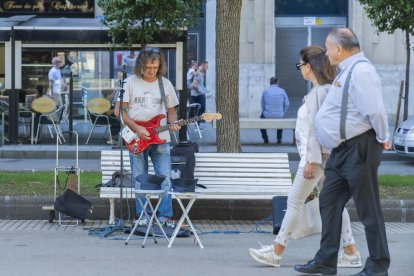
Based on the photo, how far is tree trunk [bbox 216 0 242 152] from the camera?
1330cm

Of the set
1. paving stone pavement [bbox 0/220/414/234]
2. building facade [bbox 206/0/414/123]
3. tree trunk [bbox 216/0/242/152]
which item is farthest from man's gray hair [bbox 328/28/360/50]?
building facade [bbox 206/0/414/123]

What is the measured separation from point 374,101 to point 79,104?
14.0 meters

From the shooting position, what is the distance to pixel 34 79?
20.3 meters

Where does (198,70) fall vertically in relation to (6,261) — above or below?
above

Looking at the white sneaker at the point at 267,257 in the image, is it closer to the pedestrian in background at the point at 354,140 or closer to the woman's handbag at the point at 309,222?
the woman's handbag at the point at 309,222

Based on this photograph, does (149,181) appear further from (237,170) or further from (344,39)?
(344,39)

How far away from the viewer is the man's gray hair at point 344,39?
7.58 meters

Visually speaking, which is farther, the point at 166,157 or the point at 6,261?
the point at 166,157

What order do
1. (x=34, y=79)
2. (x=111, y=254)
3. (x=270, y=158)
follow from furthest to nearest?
(x=34, y=79), (x=270, y=158), (x=111, y=254)

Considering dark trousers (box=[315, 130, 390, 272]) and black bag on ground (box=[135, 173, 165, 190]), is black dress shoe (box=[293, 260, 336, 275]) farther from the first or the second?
black bag on ground (box=[135, 173, 165, 190])

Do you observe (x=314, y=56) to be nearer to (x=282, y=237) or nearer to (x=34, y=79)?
(x=282, y=237)

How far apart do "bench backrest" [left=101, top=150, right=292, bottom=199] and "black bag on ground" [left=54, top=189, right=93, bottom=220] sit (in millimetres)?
535

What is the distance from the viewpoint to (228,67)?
13.4 m

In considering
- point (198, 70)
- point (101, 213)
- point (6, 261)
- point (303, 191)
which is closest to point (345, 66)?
point (303, 191)
